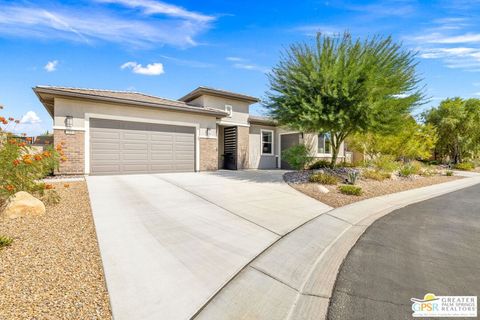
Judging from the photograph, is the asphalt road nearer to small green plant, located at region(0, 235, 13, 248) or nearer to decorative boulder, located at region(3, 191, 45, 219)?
small green plant, located at region(0, 235, 13, 248)

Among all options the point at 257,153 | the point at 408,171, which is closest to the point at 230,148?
the point at 257,153

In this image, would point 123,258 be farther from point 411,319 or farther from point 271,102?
point 271,102

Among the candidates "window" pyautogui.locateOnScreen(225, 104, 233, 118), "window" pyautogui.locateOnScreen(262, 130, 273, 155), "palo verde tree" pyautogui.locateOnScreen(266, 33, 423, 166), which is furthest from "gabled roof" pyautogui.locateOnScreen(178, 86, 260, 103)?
"palo verde tree" pyautogui.locateOnScreen(266, 33, 423, 166)

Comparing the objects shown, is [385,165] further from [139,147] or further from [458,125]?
[458,125]

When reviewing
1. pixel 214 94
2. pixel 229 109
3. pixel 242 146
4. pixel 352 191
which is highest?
pixel 214 94

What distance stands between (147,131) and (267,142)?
871 centimetres

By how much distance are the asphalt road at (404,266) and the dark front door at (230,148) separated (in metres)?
10.7

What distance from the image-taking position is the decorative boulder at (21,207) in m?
4.72

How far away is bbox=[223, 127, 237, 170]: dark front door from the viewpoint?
1569cm

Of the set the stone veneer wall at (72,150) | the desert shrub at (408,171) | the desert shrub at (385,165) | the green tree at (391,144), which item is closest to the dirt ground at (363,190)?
the desert shrub at (385,165)

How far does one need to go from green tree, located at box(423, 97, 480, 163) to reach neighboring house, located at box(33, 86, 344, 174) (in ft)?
57.4

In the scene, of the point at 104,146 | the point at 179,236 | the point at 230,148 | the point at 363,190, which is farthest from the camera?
the point at 230,148

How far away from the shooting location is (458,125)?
23297 mm

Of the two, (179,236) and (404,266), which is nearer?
(404,266)
